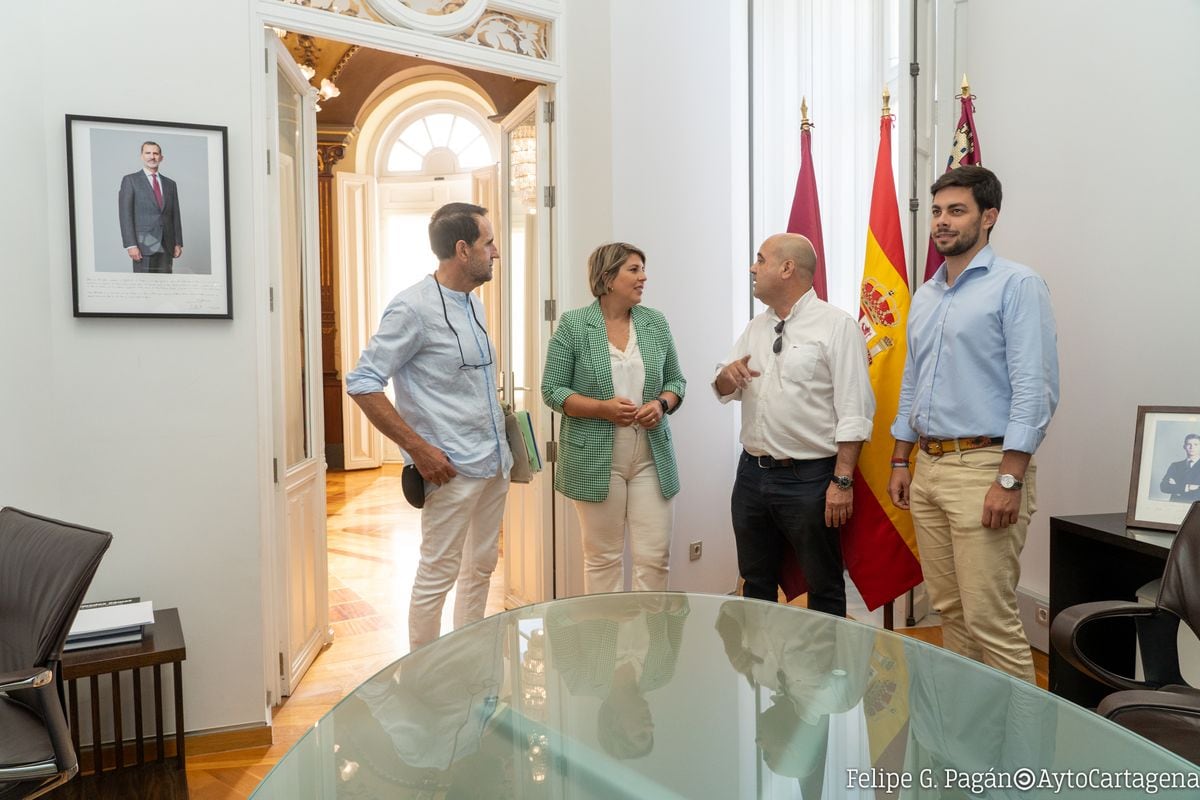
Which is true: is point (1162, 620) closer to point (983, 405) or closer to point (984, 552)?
point (984, 552)

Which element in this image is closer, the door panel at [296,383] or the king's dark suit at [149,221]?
the king's dark suit at [149,221]

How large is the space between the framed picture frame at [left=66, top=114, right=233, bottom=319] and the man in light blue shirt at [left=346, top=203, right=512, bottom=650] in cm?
57

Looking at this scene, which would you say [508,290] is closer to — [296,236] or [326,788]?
[296,236]

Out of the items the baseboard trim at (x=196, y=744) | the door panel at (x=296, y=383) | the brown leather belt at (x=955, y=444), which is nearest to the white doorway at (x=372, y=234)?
the door panel at (x=296, y=383)

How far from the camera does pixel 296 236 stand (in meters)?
3.13

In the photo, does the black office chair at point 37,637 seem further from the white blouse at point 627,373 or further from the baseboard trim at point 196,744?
the white blouse at point 627,373

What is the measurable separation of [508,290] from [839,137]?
1719mm

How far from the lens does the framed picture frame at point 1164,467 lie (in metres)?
2.23

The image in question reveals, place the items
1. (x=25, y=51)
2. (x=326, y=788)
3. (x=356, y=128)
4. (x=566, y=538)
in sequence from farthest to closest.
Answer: (x=356, y=128), (x=566, y=538), (x=25, y=51), (x=326, y=788)

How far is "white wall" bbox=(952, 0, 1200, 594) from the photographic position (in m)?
2.65

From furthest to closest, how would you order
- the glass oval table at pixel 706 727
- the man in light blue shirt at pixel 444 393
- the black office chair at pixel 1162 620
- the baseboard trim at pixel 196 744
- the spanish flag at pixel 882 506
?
1. the spanish flag at pixel 882 506
2. the man in light blue shirt at pixel 444 393
3. the baseboard trim at pixel 196 744
4. the black office chair at pixel 1162 620
5. the glass oval table at pixel 706 727

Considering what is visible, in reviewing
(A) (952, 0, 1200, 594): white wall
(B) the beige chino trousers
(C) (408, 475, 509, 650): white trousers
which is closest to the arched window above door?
(A) (952, 0, 1200, 594): white wall

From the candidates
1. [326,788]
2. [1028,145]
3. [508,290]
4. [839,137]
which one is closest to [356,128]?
[508,290]

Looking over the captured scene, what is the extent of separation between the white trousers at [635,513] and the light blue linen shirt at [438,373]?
415 millimetres
